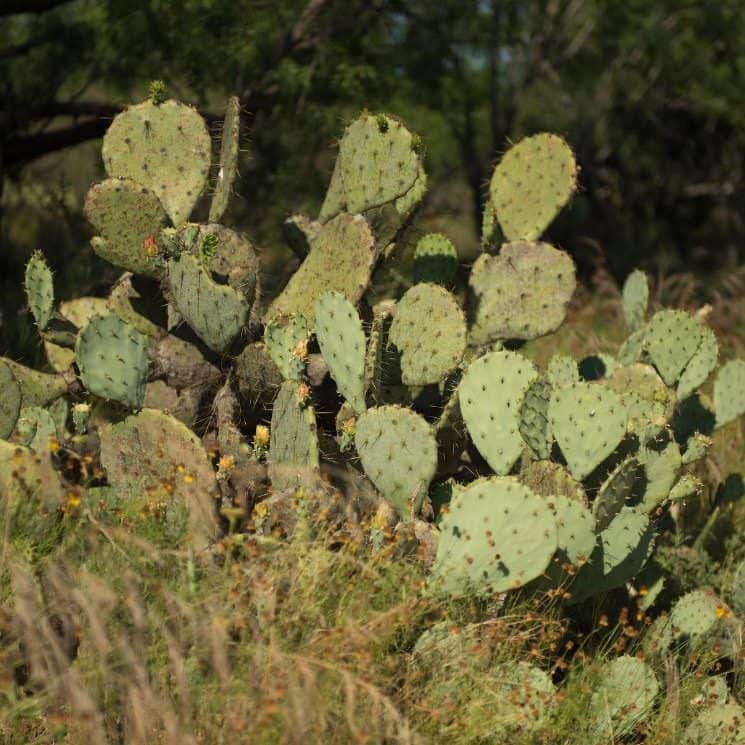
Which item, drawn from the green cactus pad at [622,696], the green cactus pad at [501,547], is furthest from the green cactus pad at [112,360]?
the green cactus pad at [622,696]

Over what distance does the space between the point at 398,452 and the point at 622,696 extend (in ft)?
3.07

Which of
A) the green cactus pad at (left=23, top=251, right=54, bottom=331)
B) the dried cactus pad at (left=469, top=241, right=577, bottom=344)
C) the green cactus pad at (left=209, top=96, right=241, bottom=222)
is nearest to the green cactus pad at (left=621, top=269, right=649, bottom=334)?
the dried cactus pad at (left=469, top=241, right=577, bottom=344)

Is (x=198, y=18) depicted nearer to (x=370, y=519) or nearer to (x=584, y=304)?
(x=584, y=304)

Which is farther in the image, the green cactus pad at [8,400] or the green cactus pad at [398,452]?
the green cactus pad at [8,400]

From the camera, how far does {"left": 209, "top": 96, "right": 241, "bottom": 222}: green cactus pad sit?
447 cm

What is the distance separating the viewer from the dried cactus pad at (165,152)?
4.45 m

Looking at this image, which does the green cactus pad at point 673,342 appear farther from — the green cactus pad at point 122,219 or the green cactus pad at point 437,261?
the green cactus pad at point 122,219

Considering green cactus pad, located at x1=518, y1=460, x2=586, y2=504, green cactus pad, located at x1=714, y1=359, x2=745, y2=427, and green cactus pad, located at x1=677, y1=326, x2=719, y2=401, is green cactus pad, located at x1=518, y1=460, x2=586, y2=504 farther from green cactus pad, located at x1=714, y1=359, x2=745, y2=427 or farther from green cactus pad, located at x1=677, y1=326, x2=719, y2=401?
green cactus pad, located at x1=714, y1=359, x2=745, y2=427

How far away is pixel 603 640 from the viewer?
386 cm

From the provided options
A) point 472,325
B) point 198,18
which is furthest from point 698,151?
point 472,325

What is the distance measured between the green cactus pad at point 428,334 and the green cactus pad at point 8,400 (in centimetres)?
122

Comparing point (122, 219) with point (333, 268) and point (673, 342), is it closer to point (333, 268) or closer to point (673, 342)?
point (333, 268)

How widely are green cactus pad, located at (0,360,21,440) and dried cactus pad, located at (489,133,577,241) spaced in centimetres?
190

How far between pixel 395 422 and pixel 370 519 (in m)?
0.30
